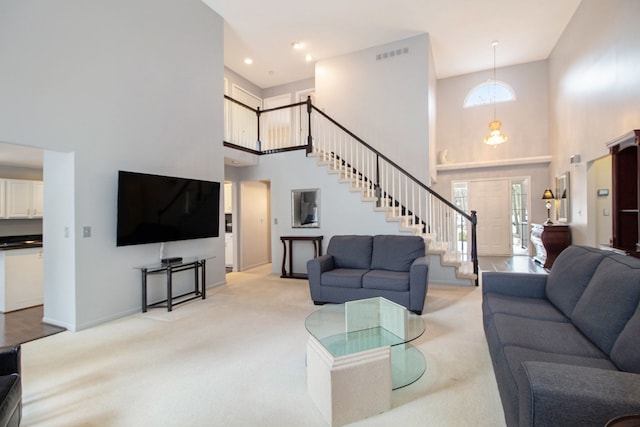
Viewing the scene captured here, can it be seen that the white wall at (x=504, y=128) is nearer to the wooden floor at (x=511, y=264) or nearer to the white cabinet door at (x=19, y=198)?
the wooden floor at (x=511, y=264)

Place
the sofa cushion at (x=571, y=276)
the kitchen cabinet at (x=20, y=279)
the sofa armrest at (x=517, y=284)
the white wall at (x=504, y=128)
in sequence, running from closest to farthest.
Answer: the sofa cushion at (x=571, y=276) < the sofa armrest at (x=517, y=284) < the kitchen cabinet at (x=20, y=279) < the white wall at (x=504, y=128)

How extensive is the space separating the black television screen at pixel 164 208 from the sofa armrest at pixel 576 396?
4.07 m

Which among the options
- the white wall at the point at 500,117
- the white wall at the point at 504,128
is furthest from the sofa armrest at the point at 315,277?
the white wall at the point at 500,117

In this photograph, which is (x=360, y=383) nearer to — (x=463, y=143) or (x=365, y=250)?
(x=365, y=250)

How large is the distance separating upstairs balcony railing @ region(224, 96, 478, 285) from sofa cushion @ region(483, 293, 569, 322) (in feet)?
7.82

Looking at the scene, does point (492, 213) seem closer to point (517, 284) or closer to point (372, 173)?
point (372, 173)

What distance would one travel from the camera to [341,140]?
662cm

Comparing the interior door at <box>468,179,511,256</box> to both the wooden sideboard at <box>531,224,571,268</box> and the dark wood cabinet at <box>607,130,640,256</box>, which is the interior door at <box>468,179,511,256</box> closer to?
the wooden sideboard at <box>531,224,571,268</box>

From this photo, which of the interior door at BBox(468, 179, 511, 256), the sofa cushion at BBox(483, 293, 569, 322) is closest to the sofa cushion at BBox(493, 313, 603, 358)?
the sofa cushion at BBox(483, 293, 569, 322)

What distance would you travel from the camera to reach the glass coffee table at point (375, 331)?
2.25 metres

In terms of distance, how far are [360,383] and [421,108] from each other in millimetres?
5781

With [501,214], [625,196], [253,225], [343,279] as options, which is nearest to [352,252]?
[343,279]

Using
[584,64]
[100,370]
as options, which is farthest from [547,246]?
[100,370]

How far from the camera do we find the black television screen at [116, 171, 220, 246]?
366 cm
